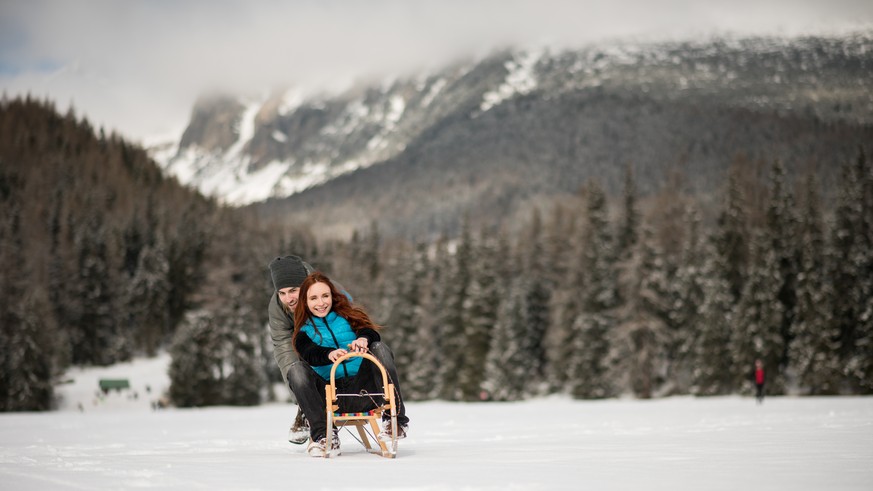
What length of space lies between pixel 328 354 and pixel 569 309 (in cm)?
4487

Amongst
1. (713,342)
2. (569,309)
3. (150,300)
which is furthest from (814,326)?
(150,300)

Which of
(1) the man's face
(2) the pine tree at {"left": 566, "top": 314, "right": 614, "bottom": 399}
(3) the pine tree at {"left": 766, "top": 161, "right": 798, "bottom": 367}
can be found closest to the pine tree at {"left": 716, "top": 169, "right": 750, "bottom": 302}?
(3) the pine tree at {"left": 766, "top": 161, "right": 798, "bottom": 367}

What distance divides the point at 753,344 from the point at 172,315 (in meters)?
71.9

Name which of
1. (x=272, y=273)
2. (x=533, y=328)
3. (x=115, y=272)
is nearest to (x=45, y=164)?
(x=115, y=272)

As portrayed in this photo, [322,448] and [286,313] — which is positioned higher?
[286,313]

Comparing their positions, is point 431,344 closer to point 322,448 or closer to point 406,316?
point 406,316

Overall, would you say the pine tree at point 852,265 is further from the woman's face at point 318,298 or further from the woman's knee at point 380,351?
the woman's face at point 318,298

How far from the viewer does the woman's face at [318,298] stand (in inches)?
281

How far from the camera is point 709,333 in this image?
4288 cm

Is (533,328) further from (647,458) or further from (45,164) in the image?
(45,164)

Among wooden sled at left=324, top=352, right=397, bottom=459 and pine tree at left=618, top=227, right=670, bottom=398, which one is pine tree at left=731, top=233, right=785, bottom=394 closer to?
pine tree at left=618, top=227, right=670, bottom=398

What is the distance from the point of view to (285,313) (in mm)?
8172

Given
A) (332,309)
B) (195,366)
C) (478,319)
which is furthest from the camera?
(478,319)

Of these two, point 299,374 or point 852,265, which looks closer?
point 299,374
